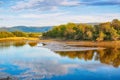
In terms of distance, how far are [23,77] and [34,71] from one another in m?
4.37

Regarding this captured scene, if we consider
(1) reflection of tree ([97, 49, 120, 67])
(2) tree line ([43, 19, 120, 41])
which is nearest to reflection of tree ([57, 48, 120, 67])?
(1) reflection of tree ([97, 49, 120, 67])

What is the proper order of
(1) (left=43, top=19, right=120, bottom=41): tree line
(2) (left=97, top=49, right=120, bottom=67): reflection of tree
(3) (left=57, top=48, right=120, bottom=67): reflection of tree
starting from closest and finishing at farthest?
(2) (left=97, top=49, right=120, bottom=67): reflection of tree
(3) (left=57, top=48, right=120, bottom=67): reflection of tree
(1) (left=43, top=19, right=120, bottom=41): tree line

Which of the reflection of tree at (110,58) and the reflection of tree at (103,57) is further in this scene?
the reflection of tree at (103,57)

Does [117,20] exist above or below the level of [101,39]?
above

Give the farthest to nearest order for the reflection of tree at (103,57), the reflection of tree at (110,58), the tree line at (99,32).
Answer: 1. the tree line at (99,32)
2. the reflection of tree at (103,57)
3. the reflection of tree at (110,58)

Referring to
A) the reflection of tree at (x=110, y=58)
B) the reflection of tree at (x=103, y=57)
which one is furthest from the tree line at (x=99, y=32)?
the reflection of tree at (x=103, y=57)

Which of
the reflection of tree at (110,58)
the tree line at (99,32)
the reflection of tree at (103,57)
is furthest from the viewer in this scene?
the tree line at (99,32)

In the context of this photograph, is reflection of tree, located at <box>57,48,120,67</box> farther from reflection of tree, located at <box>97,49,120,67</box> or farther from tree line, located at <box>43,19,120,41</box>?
tree line, located at <box>43,19,120,41</box>

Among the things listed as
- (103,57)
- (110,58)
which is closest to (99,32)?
(103,57)

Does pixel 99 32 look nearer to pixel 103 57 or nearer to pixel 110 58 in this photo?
pixel 103 57

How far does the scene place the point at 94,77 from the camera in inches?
1094

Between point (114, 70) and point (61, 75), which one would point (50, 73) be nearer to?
point (61, 75)

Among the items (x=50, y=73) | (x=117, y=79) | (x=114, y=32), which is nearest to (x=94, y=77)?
(x=117, y=79)

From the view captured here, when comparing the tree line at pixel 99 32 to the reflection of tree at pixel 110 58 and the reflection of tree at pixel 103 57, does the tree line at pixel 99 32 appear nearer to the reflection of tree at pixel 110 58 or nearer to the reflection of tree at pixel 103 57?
the reflection of tree at pixel 110 58
